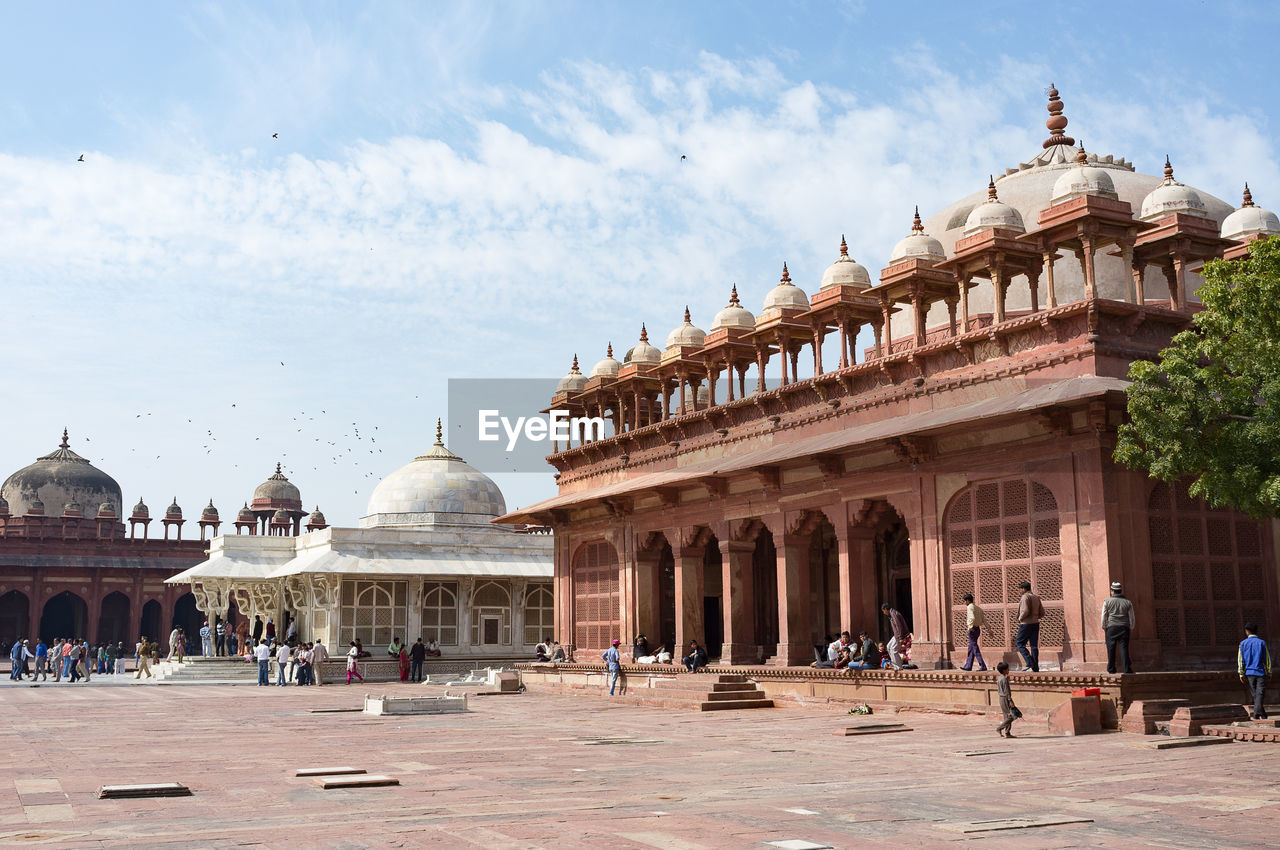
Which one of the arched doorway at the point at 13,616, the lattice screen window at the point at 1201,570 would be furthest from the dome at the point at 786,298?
the arched doorway at the point at 13,616

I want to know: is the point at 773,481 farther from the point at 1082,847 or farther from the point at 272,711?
the point at 1082,847

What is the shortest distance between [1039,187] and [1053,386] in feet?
35.3

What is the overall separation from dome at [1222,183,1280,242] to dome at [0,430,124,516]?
5669 cm

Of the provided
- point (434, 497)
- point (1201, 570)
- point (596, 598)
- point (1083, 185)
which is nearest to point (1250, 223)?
point (1083, 185)

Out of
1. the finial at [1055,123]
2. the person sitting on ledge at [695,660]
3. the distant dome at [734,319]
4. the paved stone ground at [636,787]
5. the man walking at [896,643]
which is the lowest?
the paved stone ground at [636,787]

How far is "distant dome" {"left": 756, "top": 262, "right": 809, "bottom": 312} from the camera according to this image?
23.3 metres

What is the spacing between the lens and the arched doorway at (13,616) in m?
56.4

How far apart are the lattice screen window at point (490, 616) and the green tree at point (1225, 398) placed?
28.2 m

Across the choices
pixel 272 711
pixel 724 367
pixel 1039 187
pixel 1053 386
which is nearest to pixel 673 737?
pixel 1053 386

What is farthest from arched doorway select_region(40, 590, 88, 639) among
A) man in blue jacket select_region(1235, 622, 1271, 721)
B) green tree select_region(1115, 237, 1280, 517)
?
man in blue jacket select_region(1235, 622, 1271, 721)

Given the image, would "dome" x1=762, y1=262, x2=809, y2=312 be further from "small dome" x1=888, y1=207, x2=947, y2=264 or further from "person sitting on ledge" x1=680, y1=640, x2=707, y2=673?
"person sitting on ledge" x1=680, y1=640, x2=707, y2=673

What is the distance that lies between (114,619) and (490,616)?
27650 mm

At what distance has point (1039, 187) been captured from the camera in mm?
26047

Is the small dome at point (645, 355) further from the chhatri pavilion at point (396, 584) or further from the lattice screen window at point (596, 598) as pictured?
the chhatri pavilion at point (396, 584)
